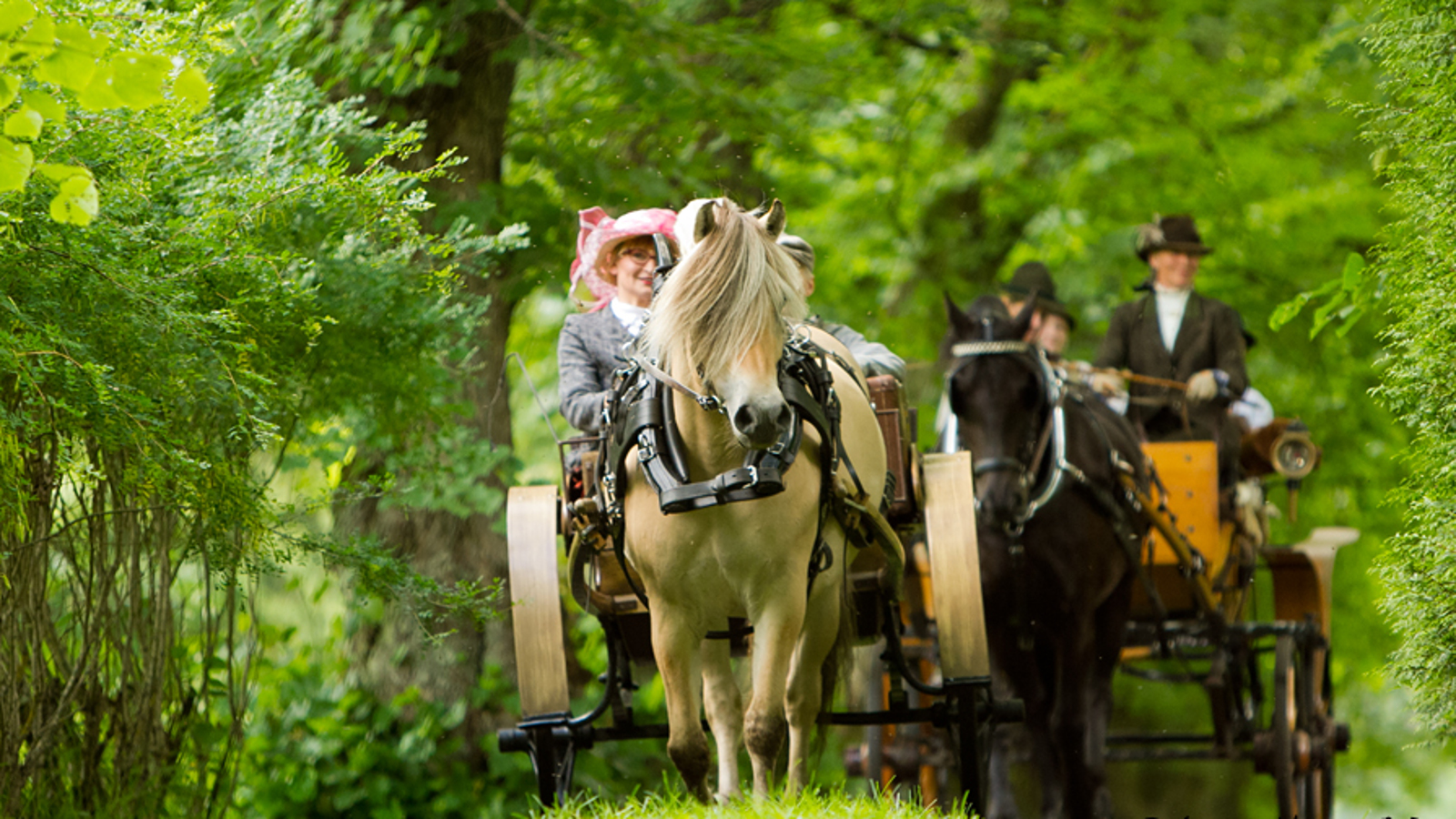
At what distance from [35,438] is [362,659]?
3399 millimetres

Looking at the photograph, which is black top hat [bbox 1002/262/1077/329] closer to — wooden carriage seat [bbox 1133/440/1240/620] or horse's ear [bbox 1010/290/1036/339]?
wooden carriage seat [bbox 1133/440/1240/620]

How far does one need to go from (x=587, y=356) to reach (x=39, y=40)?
2.33 meters

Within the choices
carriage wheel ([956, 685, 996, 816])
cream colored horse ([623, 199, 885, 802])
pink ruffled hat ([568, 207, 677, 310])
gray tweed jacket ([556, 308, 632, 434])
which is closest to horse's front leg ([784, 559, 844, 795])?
cream colored horse ([623, 199, 885, 802])

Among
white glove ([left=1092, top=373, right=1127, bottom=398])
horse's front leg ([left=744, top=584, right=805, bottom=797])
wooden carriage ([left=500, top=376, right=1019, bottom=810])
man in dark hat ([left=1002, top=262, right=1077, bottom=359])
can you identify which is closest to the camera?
horse's front leg ([left=744, top=584, right=805, bottom=797])

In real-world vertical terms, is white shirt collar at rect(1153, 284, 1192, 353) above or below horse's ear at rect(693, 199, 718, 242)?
above

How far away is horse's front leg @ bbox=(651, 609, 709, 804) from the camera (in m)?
4.14

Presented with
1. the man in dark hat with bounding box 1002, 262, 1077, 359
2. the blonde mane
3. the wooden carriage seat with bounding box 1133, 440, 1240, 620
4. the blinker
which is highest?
the man in dark hat with bounding box 1002, 262, 1077, 359

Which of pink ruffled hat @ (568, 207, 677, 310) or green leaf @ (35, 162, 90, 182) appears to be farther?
pink ruffled hat @ (568, 207, 677, 310)

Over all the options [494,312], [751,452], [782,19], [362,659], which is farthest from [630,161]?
[751,452]

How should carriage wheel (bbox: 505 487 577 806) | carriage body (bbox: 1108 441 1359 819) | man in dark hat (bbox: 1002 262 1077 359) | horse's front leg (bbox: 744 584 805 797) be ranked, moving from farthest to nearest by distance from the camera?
man in dark hat (bbox: 1002 262 1077 359), carriage body (bbox: 1108 441 1359 819), carriage wheel (bbox: 505 487 577 806), horse's front leg (bbox: 744 584 805 797)

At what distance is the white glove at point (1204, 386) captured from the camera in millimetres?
7262

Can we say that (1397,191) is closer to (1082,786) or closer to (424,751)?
(1082,786)

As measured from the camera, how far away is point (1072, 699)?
6355mm

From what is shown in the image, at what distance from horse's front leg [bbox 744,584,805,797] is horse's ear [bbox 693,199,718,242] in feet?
3.30
